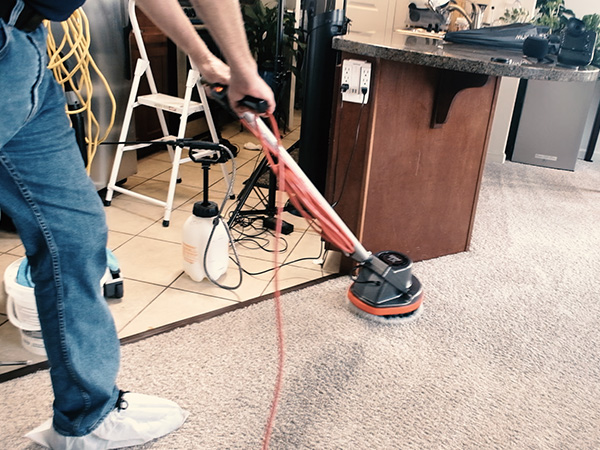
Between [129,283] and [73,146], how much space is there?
3.30ft

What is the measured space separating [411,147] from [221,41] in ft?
4.02

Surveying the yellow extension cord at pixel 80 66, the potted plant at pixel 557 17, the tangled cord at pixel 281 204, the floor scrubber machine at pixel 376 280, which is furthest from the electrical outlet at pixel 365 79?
the potted plant at pixel 557 17

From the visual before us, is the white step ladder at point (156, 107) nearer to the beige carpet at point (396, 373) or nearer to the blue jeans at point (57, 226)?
the beige carpet at point (396, 373)

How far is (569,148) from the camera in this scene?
3760 mm

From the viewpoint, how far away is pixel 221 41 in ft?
3.15

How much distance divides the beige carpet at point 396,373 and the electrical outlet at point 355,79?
2.22 feet

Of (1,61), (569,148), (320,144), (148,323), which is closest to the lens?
(1,61)

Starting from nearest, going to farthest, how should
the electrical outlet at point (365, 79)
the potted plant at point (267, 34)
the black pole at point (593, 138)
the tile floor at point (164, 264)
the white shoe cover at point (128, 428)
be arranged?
the white shoe cover at point (128, 428) → the tile floor at point (164, 264) → the electrical outlet at point (365, 79) → the black pole at point (593, 138) → the potted plant at point (267, 34)

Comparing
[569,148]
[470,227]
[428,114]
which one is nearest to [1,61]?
[428,114]

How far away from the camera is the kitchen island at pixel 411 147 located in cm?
191

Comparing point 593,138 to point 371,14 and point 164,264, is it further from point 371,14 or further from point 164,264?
point 164,264

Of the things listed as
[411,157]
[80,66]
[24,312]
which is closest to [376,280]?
[411,157]

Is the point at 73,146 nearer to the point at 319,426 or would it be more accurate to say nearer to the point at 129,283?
the point at 319,426

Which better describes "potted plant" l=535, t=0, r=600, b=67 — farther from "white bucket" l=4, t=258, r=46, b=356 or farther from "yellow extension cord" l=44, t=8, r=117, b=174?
"white bucket" l=4, t=258, r=46, b=356
